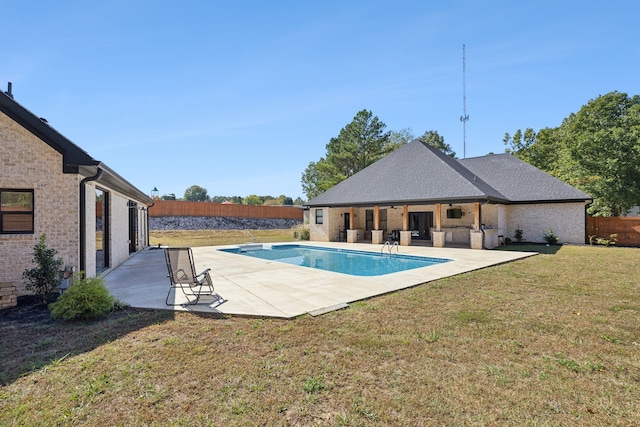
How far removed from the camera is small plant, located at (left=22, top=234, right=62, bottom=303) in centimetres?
661

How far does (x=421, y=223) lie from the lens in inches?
930

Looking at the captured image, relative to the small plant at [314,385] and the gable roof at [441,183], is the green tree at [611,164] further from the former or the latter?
the small plant at [314,385]

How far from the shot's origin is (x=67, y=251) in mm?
7266

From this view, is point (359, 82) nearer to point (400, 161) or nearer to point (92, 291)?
point (400, 161)

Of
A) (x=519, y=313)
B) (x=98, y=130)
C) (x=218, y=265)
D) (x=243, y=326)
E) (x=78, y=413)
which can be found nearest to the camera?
(x=78, y=413)

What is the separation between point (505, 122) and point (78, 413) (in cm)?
4128

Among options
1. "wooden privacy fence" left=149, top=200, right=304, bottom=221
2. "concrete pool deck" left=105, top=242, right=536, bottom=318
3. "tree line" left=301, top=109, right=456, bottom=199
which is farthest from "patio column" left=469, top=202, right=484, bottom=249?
"wooden privacy fence" left=149, top=200, right=304, bottom=221

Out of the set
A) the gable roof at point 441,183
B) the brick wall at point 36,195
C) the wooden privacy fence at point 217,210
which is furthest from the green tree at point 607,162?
the wooden privacy fence at point 217,210

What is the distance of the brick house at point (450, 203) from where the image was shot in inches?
711

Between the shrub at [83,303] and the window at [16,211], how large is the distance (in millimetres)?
2672

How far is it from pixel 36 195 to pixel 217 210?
33.8 metres

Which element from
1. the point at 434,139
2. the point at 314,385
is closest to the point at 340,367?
the point at 314,385

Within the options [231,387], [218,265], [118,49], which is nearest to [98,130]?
[118,49]

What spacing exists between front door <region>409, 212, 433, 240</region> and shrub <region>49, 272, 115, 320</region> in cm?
2063
